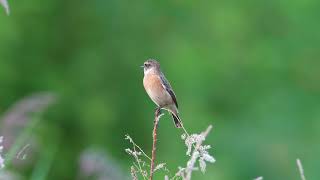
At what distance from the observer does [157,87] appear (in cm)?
554

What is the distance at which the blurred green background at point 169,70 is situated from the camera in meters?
13.8

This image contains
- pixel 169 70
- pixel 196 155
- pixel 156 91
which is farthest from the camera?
pixel 169 70

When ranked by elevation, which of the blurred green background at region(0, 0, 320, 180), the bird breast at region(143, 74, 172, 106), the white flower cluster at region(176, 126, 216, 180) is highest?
the blurred green background at region(0, 0, 320, 180)

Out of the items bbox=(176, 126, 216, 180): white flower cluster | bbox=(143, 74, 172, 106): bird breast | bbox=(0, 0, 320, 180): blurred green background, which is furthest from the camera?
bbox=(0, 0, 320, 180): blurred green background

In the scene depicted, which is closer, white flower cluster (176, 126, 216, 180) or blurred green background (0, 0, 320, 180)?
white flower cluster (176, 126, 216, 180)

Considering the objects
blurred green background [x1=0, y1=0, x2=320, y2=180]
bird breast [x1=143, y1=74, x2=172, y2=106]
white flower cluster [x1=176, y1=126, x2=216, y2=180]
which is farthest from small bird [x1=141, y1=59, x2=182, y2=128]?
blurred green background [x1=0, y1=0, x2=320, y2=180]

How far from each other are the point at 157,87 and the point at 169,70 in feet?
29.4

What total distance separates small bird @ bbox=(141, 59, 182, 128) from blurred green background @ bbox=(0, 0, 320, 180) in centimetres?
763

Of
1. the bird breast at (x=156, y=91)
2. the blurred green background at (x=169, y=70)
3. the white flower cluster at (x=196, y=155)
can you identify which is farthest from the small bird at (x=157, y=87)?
the blurred green background at (x=169, y=70)

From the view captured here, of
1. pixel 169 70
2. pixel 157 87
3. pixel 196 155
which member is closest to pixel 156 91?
pixel 157 87

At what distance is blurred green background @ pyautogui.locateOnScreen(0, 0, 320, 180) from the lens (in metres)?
13.8

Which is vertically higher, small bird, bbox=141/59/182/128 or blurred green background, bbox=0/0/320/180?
blurred green background, bbox=0/0/320/180

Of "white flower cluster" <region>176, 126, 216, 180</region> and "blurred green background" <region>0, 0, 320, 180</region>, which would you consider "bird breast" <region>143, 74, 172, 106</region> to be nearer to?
"white flower cluster" <region>176, 126, 216, 180</region>

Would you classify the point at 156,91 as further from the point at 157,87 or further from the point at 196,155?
the point at 196,155
